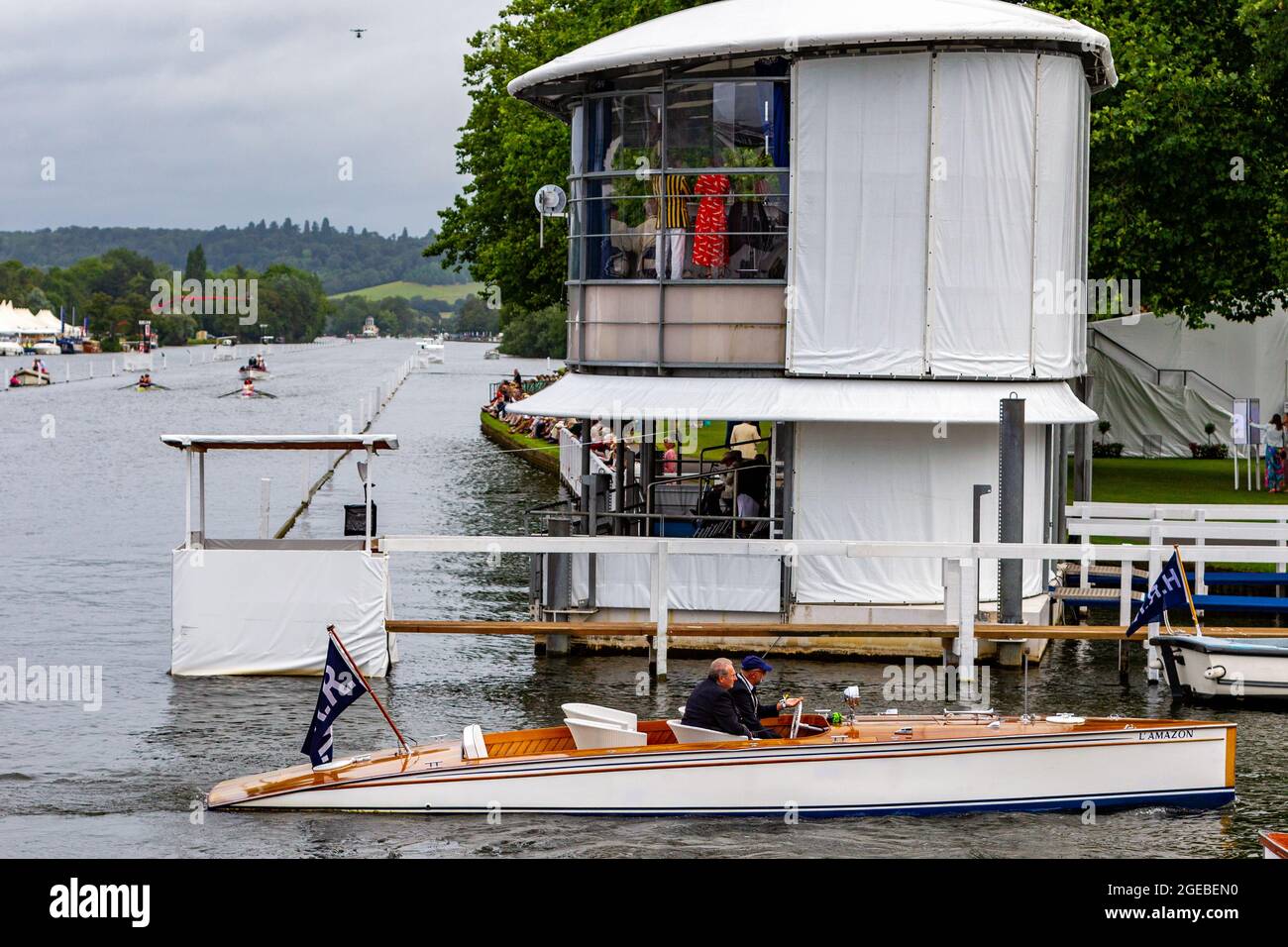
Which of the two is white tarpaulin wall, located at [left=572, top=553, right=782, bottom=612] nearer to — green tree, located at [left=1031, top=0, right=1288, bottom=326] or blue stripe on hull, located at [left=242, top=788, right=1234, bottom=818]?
blue stripe on hull, located at [left=242, top=788, right=1234, bottom=818]

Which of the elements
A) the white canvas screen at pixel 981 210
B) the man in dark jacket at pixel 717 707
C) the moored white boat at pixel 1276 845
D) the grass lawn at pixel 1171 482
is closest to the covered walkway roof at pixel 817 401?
the white canvas screen at pixel 981 210

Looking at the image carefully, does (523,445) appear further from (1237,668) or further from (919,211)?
(1237,668)

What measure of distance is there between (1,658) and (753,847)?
1336 cm

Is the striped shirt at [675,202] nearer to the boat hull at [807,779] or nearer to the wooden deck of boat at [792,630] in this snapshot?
the wooden deck of boat at [792,630]

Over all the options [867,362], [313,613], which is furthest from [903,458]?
[313,613]

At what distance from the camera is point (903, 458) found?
947 inches

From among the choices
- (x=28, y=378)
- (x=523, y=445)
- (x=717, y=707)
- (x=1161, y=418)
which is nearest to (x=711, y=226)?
(x=717, y=707)

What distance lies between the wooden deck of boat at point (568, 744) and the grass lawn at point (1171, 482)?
18.1 metres

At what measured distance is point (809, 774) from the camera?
1588cm

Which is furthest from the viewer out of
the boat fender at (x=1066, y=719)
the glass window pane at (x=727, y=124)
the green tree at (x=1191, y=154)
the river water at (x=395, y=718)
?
the green tree at (x=1191, y=154)

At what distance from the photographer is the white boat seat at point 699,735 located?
16016mm

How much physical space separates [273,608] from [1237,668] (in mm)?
11417

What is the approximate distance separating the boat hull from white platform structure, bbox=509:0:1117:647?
7.72 metres

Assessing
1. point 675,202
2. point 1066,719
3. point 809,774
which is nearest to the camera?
point 809,774
